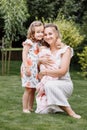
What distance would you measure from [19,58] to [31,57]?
16096mm

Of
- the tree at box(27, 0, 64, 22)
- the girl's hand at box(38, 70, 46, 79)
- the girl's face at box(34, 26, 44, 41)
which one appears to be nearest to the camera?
the girl's hand at box(38, 70, 46, 79)

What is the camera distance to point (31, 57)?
6000 millimetres

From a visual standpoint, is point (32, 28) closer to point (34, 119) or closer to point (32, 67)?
point (32, 67)

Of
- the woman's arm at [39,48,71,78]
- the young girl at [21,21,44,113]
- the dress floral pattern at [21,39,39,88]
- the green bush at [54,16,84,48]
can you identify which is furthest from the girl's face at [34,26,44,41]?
the green bush at [54,16,84,48]

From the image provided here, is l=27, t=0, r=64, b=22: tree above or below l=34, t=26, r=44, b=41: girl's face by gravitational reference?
below

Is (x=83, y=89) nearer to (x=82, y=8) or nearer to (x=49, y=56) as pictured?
(x=49, y=56)

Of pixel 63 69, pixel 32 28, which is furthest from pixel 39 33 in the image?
pixel 63 69

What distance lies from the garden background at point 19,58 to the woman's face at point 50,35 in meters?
0.95

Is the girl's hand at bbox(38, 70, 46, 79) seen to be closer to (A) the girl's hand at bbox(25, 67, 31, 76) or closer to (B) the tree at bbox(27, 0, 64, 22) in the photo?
(A) the girl's hand at bbox(25, 67, 31, 76)

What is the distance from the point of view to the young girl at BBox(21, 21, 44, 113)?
19.4 feet

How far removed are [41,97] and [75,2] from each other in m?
15.8

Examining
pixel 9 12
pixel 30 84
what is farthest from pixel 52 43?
pixel 9 12

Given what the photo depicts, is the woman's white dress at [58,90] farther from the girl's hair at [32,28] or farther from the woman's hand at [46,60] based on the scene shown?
the girl's hair at [32,28]

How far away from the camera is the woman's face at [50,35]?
19.1 feet
